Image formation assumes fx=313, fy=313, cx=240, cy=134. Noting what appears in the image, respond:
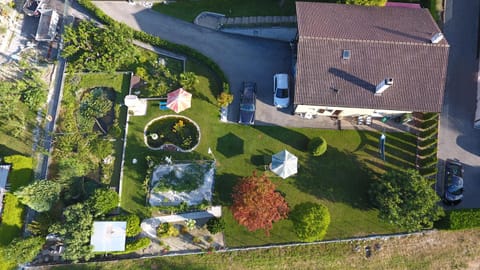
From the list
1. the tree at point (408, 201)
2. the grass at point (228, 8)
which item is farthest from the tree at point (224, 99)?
the tree at point (408, 201)

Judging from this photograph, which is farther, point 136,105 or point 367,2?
point 136,105

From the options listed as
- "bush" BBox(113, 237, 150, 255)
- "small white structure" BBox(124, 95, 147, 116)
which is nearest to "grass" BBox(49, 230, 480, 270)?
"bush" BBox(113, 237, 150, 255)

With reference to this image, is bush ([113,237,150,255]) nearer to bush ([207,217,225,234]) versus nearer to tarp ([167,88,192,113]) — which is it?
bush ([207,217,225,234])

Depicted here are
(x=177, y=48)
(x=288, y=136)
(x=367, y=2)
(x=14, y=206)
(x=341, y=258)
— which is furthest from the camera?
(x=177, y=48)

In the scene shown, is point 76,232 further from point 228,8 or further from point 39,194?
point 228,8

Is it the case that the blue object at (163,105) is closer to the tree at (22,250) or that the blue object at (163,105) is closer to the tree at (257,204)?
the tree at (257,204)

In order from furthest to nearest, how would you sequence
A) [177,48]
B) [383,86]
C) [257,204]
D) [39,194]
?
[177,48], [39,194], [383,86], [257,204]

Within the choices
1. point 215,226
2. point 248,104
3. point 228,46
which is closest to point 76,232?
point 215,226
